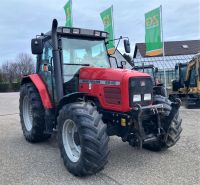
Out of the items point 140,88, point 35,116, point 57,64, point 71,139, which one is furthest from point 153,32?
point 71,139

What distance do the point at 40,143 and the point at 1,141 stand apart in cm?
114

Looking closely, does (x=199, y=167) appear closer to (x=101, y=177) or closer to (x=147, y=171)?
(x=147, y=171)

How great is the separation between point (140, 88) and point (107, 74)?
0.62 meters

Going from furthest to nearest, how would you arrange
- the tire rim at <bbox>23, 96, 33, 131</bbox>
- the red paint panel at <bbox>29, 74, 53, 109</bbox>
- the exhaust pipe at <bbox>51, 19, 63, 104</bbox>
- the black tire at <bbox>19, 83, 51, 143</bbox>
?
the tire rim at <bbox>23, 96, 33, 131</bbox> < the black tire at <bbox>19, 83, 51, 143</bbox> < the red paint panel at <bbox>29, 74, 53, 109</bbox> < the exhaust pipe at <bbox>51, 19, 63, 104</bbox>

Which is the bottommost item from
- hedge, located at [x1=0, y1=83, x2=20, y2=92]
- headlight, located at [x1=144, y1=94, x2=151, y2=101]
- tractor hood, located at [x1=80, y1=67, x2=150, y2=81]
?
hedge, located at [x1=0, y1=83, x2=20, y2=92]

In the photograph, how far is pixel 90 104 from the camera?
5.00 metres

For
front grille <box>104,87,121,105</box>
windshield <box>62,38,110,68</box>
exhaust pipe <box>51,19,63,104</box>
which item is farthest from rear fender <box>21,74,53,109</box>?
front grille <box>104,87,121,105</box>

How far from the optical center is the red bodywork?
5027 millimetres

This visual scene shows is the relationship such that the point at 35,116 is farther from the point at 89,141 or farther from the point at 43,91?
the point at 89,141

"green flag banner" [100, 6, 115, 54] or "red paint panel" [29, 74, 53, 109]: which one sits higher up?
"green flag banner" [100, 6, 115, 54]

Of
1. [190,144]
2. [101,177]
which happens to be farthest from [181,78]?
[101,177]

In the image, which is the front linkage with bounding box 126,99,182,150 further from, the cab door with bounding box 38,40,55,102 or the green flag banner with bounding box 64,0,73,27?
the green flag banner with bounding box 64,0,73,27

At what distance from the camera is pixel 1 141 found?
295 inches

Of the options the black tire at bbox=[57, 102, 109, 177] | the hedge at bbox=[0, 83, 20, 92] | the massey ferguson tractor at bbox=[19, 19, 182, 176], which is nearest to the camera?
the black tire at bbox=[57, 102, 109, 177]
